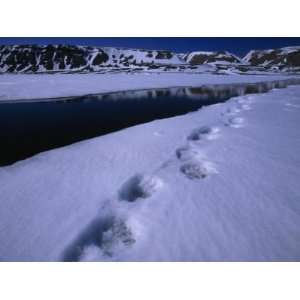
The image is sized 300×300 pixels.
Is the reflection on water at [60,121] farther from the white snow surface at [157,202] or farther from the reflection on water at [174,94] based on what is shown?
the reflection on water at [174,94]

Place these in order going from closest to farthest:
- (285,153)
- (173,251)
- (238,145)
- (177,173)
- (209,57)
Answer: (173,251), (177,173), (285,153), (238,145), (209,57)

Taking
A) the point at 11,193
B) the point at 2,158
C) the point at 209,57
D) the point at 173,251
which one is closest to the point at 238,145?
the point at 173,251

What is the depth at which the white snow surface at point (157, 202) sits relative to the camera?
7.94 ft

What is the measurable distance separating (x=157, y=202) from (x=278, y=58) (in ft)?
465

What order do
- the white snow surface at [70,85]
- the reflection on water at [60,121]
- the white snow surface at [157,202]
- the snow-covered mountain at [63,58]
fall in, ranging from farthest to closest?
the snow-covered mountain at [63,58] → the white snow surface at [70,85] → the reflection on water at [60,121] → the white snow surface at [157,202]

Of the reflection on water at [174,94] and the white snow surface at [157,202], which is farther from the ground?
the white snow surface at [157,202]

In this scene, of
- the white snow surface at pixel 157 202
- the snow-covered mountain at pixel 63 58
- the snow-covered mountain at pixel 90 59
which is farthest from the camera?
the snow-covered mountain at pixel 63 58

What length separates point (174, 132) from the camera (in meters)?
6.25

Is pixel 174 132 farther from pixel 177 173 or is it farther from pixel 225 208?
pixel 225 208

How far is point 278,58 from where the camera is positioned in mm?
117688

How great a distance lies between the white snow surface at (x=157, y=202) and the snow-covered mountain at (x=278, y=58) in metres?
103

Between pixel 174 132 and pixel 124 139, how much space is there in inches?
55.7

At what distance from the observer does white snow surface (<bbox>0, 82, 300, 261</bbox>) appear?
242cm

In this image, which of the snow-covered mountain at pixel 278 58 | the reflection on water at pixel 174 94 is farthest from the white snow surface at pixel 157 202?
the snow-covered mountain at pixel 278 58
